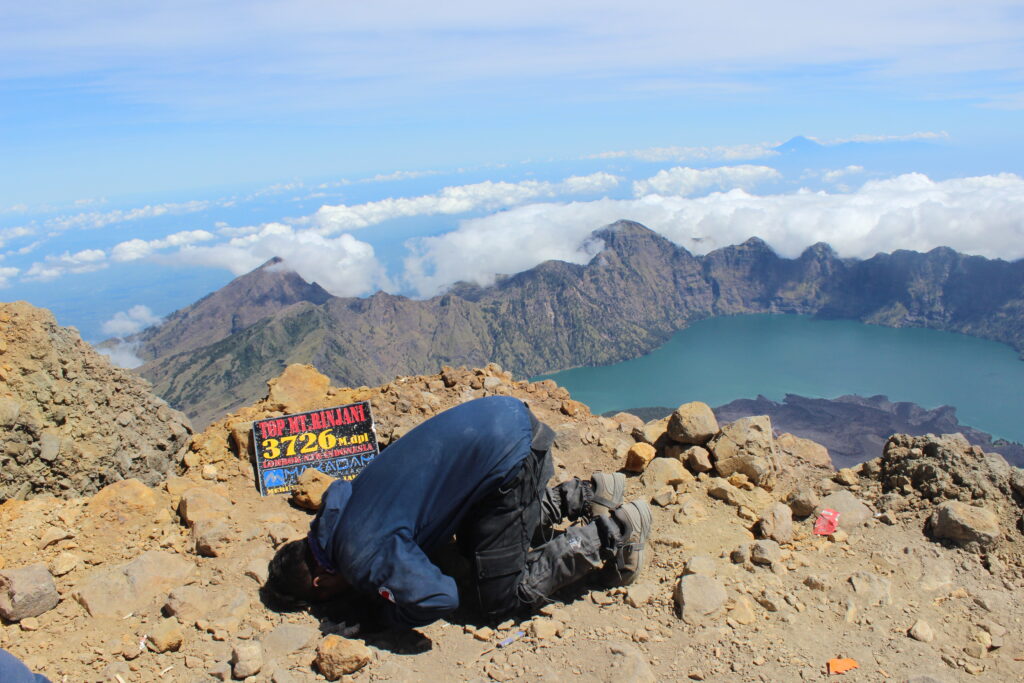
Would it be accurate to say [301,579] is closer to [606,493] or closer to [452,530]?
[452,530]

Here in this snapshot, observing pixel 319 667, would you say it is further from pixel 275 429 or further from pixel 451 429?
pixel 275 429

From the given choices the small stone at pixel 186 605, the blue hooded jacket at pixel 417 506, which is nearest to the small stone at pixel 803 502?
the blue hooded jacket at pixel 417 506

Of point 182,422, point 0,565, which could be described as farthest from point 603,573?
point 182,422

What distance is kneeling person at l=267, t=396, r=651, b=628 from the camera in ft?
14.5

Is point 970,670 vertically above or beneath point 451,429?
beneath

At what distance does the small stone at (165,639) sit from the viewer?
14.6 feet

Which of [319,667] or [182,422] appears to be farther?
[182,422]

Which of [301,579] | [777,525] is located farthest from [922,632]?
[301,579]

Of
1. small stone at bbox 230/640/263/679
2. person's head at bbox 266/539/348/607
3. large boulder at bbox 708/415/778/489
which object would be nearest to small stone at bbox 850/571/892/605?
large boulder at bbox 708/415/778/489

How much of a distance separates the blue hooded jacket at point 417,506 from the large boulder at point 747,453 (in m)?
3.54

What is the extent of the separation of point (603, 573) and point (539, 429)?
5.24 ft

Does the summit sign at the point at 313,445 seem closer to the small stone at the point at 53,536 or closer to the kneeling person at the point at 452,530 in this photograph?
the small stone at the point at 53,536

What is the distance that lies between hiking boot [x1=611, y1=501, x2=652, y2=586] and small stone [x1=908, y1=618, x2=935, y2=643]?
2.14 m

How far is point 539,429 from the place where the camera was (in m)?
4.91
